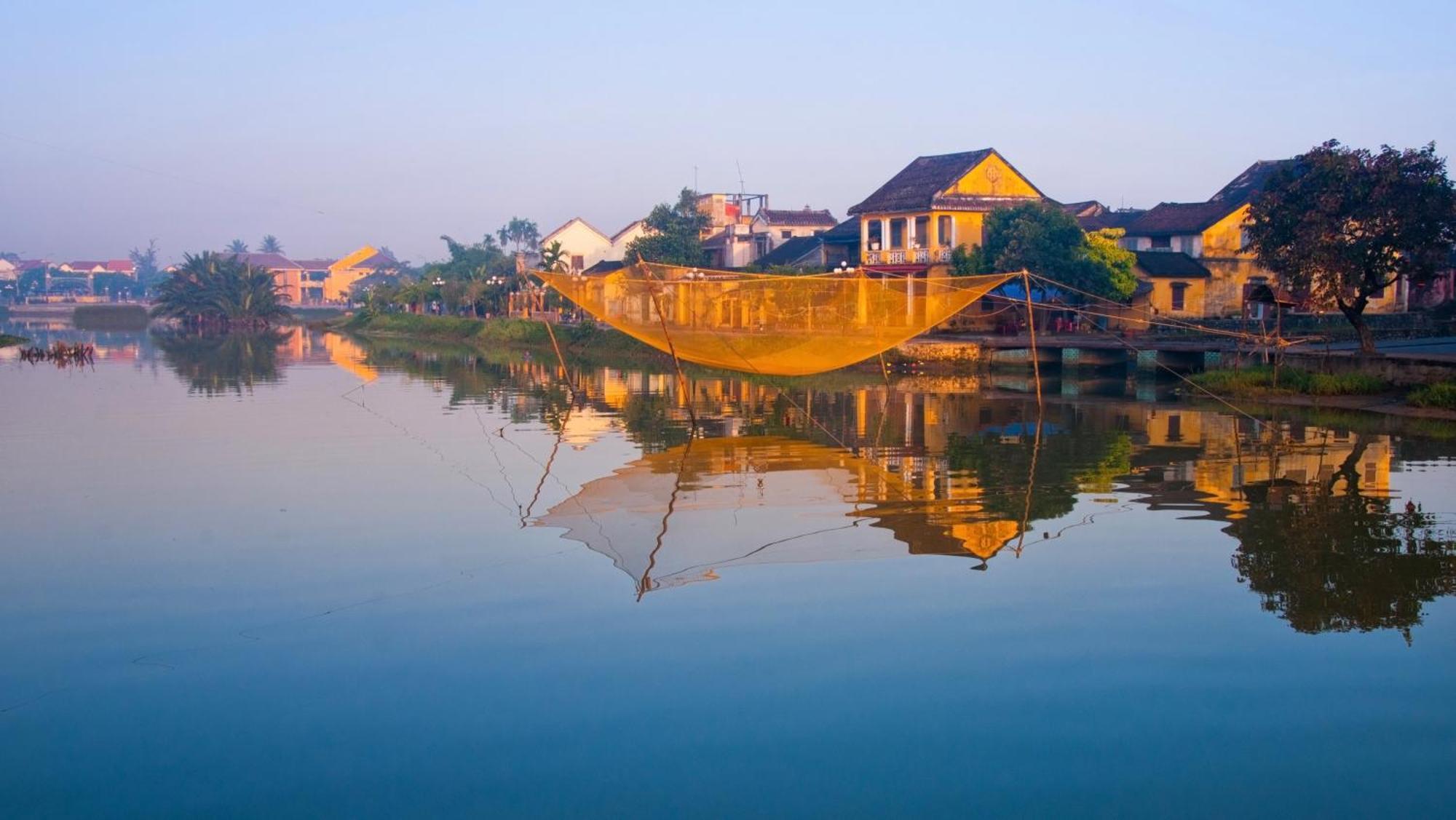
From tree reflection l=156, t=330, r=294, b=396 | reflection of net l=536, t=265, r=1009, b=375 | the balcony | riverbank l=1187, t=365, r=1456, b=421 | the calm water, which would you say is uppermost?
the balcony

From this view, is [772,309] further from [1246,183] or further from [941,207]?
[1246,183]

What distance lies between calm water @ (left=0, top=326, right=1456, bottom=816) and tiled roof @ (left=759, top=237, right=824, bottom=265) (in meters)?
29.0

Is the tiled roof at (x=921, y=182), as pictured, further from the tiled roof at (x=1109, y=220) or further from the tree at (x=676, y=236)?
the tree at (x=676, y=236)

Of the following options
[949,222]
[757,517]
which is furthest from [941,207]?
[757,517]

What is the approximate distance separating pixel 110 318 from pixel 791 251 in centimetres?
4237

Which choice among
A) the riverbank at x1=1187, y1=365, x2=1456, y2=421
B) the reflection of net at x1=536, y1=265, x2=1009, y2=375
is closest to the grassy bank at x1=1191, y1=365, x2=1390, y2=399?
the riverbank at x1=1187, y1=365, x2=1456, y2=421

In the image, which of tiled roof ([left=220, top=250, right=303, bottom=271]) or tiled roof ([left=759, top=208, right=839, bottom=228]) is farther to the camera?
tiled roof ([left=220, top=250, right=303, bottom=271])

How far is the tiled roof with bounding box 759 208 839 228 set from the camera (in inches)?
1945

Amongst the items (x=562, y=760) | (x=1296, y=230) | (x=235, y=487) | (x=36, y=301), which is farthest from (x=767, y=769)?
(x=36, y=301)

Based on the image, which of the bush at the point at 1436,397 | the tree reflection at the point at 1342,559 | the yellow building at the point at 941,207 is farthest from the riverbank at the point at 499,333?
the tree reflection at the point at 1342,559

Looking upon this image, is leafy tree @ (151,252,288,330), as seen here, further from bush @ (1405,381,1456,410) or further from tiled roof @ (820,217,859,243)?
bush @ (1405,381,1456,410)

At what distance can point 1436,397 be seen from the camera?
16766mm

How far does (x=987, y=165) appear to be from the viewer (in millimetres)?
34938

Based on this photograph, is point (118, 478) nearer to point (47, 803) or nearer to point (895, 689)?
point (47, 803)
